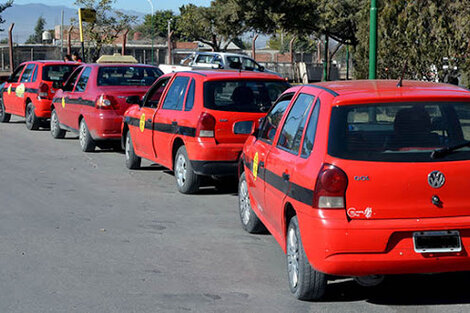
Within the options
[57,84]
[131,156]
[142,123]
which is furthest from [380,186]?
[57,84]

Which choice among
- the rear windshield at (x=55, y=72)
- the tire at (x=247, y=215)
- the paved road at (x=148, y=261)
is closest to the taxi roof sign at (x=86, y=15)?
the rear windshield at (x=55, y=72)

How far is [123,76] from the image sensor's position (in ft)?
51.5

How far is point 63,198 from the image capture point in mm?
10727

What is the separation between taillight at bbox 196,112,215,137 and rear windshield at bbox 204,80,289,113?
0.51 ft

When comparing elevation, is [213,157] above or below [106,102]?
below

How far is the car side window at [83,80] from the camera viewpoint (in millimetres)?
16031

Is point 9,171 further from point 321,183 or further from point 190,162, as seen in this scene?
point 321,183

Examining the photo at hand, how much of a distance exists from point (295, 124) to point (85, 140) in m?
9.92

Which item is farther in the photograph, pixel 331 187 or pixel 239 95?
pixel 239 95

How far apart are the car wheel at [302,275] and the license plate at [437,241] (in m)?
0.76

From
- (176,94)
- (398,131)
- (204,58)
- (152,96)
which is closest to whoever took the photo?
(398,131)

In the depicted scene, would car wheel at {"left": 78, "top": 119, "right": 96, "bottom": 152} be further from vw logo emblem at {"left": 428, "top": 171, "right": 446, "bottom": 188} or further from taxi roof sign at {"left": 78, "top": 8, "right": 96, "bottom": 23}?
taxi roof sign at {"left": 78, "top": 8, "right": 96, "bottom": 23}

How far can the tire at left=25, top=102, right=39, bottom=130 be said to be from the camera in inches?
803

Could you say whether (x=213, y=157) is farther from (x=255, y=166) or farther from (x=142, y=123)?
(x=255, y=166)
